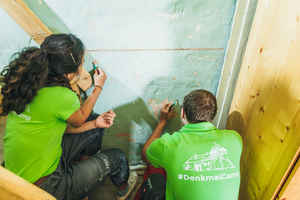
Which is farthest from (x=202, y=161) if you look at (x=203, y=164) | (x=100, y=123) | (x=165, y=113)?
(x=100, y=123)

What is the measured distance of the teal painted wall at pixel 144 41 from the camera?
1.10 metres

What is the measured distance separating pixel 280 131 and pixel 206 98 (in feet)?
1.39

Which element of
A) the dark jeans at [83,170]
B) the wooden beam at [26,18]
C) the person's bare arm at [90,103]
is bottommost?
the dark jeans at [83,170]

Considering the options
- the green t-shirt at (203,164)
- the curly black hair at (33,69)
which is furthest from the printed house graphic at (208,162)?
the curly black hair at (33,69)

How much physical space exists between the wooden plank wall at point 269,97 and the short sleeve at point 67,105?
3.81 feet

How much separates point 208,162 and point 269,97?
50 cm

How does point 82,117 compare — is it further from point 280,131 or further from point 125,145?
point 280,131

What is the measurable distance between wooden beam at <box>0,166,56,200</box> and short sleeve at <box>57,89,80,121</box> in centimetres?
53

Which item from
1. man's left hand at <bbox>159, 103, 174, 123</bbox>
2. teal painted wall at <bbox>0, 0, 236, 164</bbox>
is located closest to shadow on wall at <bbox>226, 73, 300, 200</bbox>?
teal painted wall at <bbox>0, 0, 236, 164</bbox>

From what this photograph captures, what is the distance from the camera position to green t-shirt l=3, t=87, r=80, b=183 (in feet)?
3.28

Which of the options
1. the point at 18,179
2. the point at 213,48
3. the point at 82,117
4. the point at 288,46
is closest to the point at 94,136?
the point at 82,117

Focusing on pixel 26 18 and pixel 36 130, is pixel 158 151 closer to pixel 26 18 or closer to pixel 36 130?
pixel 36 130

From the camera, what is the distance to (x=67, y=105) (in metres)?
1.04

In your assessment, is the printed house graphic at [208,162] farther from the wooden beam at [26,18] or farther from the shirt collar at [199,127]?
the wooden beam at [26,18]
